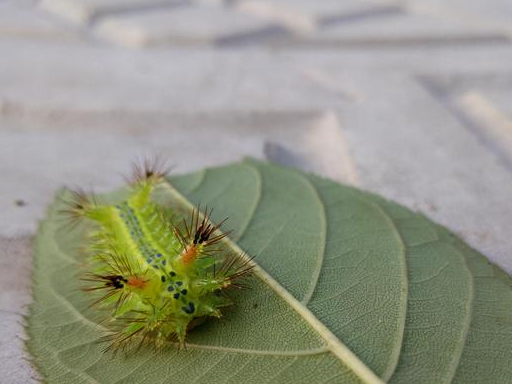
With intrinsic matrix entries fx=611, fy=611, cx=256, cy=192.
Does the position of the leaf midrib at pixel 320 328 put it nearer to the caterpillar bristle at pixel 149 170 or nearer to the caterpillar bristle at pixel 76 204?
the caterpillar bristle at pixel 149 170

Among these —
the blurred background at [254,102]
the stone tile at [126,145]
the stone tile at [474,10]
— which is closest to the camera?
the blurred background at [254,102]

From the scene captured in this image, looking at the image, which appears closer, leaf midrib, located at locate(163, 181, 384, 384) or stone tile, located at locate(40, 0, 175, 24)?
leaf midrib, located at locate(163, 181, 384, 384)

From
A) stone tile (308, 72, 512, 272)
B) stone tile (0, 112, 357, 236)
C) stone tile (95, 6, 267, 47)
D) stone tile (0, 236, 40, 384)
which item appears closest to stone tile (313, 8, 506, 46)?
stone tile (95, 6, 267, 47)

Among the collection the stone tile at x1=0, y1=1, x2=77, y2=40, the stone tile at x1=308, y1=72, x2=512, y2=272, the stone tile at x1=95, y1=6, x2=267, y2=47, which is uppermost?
the stone tile at x1=0, y1=1, x2=77, y2=40

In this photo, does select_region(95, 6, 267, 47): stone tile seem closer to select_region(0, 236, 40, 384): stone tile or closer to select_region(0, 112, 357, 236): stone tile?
select_region(0, 112, 357, 236): stone tile

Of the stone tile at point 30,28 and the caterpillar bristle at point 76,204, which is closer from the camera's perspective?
the caterpillar bristle at point 76,204

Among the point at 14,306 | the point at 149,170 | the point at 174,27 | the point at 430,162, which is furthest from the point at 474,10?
the point at 14,306

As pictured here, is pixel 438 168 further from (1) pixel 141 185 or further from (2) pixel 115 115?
(2) pixel 115 115

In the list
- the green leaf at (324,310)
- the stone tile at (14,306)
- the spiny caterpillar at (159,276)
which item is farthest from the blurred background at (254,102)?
the spiny caterpillar at (159,276)
